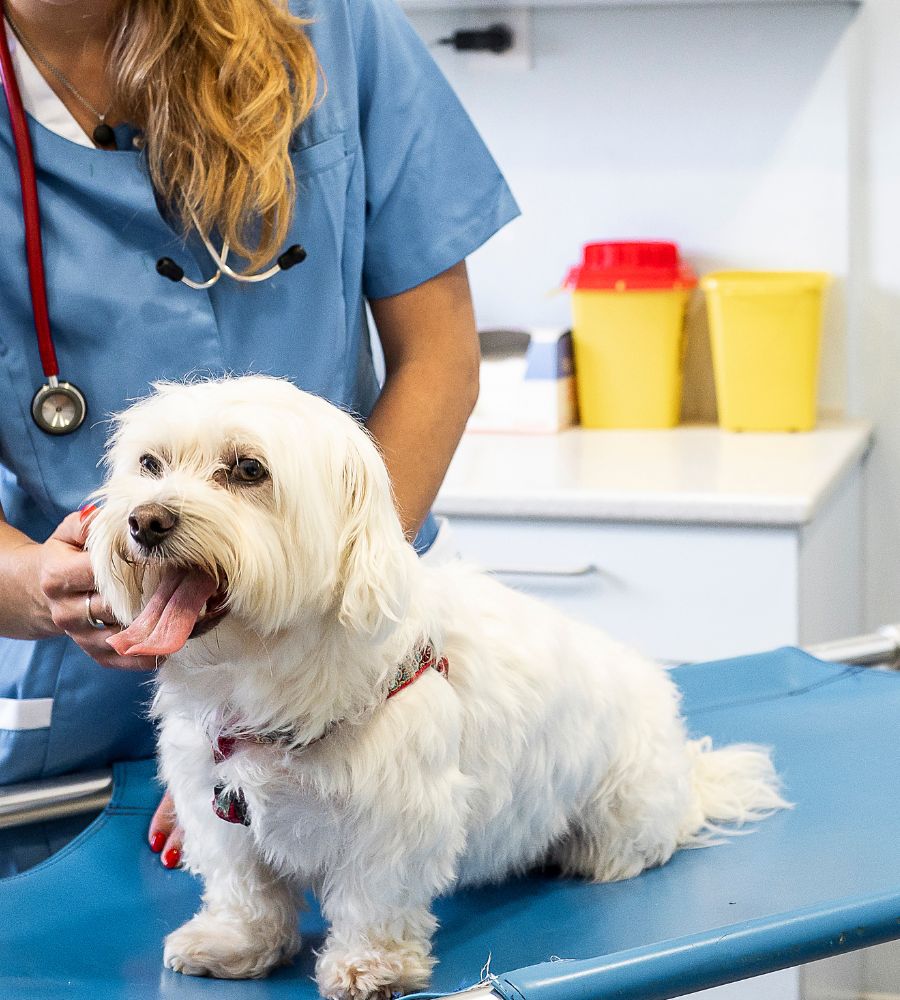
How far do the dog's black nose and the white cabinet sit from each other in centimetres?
111

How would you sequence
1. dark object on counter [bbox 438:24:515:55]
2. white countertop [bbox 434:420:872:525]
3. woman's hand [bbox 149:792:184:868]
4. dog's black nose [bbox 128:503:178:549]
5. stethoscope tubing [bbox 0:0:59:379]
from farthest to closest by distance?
1. dark object on counter [bbox 438:24:515:55]
2. white countertop [bbox 434:420:872:525]
3. woman's hand [bbox 149:792:184:868]
4. stethoscope tubing [bbox 0:0:59:379]
5. dog's black nose [bbox 128:503:178:549]

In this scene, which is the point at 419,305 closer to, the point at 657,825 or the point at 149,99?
the point at 149,99

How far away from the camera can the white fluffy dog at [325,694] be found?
86 centimetres

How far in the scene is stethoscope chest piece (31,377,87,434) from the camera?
1.11 meters

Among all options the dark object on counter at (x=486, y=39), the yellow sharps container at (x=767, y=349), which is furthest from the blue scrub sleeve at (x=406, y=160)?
the dark object on counter at (x=486, y=39)

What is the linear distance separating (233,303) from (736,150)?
141 cm

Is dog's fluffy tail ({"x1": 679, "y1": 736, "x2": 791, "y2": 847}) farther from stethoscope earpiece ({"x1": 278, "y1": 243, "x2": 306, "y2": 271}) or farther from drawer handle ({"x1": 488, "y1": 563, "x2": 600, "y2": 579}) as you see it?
drawer handle ({"x1": 488, "y1": 563, "x2": 600, "y2": 579})

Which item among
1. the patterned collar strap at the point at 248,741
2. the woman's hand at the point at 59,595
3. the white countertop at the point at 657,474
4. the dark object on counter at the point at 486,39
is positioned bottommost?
the white countertop at the point at 657,474

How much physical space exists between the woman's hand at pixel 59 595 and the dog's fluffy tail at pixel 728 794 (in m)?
0.53

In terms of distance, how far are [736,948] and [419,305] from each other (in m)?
0.64

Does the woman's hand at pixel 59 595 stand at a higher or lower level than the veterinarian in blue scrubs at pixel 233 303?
lower

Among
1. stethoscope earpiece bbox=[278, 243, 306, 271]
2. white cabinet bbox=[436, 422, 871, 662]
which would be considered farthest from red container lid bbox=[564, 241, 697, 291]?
stethoscope earpiece bbox=[278, 243, 306, 271]

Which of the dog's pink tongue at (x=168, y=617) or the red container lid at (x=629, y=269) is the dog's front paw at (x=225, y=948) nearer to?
the dog's pink tongue at (x=168, y=617)

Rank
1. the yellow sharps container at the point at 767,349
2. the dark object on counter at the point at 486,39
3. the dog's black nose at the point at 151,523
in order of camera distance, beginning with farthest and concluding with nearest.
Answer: the dark object on counter at the point at 486,39, the yellow sharps container at the point at 767,349, the dog's black nose at the point at 151,523
